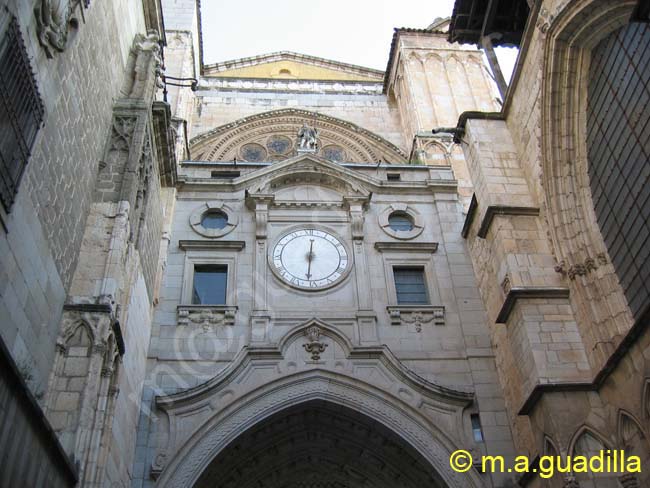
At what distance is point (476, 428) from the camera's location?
1123cm

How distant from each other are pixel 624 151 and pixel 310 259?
19.9 feet

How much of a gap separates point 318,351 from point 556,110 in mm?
5767

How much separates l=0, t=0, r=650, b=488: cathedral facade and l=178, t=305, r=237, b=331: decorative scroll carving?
4 cm

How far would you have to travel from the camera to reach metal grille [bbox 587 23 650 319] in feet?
30.6

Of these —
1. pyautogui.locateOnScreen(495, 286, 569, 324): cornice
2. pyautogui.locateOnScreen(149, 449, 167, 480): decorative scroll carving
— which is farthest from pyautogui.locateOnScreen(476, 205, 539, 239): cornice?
pyautogui.locateOnScreen(149, 449, 167, 480): decorative scroll carving

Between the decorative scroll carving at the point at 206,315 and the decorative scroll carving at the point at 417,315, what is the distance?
293 cm

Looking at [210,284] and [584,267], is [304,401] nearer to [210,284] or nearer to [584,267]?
[210,284]

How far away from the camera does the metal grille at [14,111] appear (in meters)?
6.45

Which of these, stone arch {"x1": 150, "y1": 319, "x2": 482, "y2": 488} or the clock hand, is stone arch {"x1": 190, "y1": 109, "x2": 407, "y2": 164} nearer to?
the clock hand

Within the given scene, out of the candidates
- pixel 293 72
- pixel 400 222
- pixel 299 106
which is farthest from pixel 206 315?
pixel 293 72

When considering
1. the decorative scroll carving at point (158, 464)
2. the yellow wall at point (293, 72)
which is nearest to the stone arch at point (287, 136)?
the yellow wall at point (293, 72)

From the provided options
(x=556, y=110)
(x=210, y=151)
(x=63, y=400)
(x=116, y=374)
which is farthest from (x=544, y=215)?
(x=210, y=151)

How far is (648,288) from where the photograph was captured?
29.9ft

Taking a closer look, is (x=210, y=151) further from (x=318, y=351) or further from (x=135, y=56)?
(x=318, y=351)
